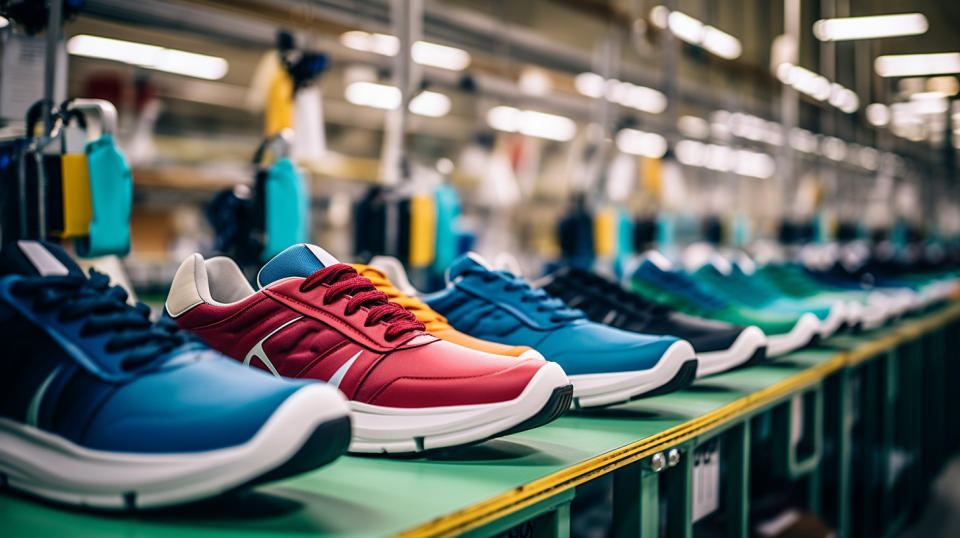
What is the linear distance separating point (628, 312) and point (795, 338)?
49 centimetres

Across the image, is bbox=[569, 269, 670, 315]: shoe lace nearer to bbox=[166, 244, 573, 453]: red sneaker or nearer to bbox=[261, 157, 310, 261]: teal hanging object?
bbox=[166, 244, 573, 453]: red sneaker

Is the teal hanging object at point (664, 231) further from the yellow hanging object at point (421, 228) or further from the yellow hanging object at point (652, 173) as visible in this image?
the yellow hanging object at point (421, 228)

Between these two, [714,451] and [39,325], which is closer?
[39,325]

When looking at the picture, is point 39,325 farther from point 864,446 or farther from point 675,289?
point 864,446

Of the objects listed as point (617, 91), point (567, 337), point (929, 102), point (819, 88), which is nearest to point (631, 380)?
point (567, 337)

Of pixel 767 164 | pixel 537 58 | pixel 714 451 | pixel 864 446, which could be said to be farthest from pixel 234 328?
pixel 767 164

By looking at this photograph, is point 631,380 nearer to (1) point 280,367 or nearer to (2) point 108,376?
(1) point 280,367

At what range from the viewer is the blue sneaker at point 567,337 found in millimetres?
1105

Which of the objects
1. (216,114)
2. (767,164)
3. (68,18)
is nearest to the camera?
(68,18)

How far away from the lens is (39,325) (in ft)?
2.39

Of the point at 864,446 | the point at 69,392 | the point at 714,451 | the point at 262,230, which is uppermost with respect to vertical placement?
the point at 262,230

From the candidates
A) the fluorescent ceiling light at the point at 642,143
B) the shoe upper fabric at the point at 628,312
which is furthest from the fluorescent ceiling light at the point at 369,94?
the shoe upper fabric at the point at 628,312

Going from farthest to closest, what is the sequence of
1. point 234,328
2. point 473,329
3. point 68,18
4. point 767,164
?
point 767,164
point 68,18
point 473,329
point 234,328

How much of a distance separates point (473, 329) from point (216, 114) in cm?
894
